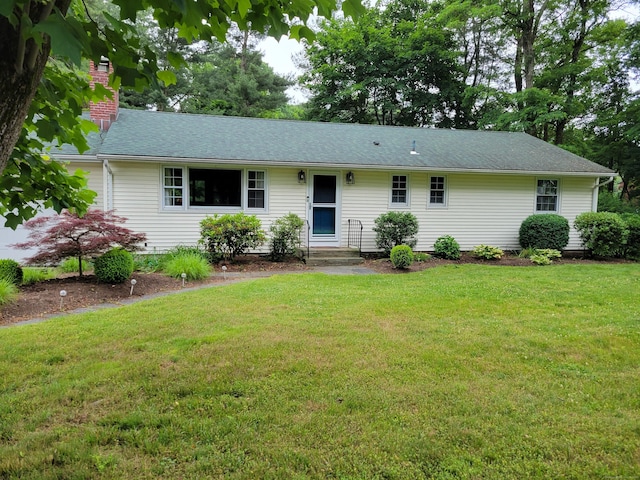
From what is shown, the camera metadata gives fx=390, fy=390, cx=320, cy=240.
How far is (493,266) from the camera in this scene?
1008 centimetres

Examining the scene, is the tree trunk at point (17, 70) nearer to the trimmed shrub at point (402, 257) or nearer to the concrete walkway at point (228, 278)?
the concrete walkway at point (228, 278)

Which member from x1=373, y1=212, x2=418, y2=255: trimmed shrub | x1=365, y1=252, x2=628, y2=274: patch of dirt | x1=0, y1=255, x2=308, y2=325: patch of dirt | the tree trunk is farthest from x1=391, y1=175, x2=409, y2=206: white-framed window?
the tree trunk

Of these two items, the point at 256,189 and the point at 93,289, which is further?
the point at 256,189

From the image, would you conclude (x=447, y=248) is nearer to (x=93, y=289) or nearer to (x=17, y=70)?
(x=93, y=289)

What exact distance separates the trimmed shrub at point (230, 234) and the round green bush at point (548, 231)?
822 cm

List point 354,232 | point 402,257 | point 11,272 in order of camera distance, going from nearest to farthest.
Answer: point 11,272, point 402,257, point 354,232

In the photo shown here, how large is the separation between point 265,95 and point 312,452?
916 inches

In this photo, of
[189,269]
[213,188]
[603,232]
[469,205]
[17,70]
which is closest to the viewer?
[17,70]

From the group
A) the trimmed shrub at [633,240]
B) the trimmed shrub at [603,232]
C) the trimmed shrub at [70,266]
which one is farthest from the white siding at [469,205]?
the trimmed shrub at [70,266]

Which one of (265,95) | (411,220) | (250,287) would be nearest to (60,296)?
(250,287)

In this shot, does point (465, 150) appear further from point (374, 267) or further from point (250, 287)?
point (250, 287)

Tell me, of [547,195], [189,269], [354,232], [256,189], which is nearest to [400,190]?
[354,232]

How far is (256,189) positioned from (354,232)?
315cm

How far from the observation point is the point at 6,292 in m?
5.57
